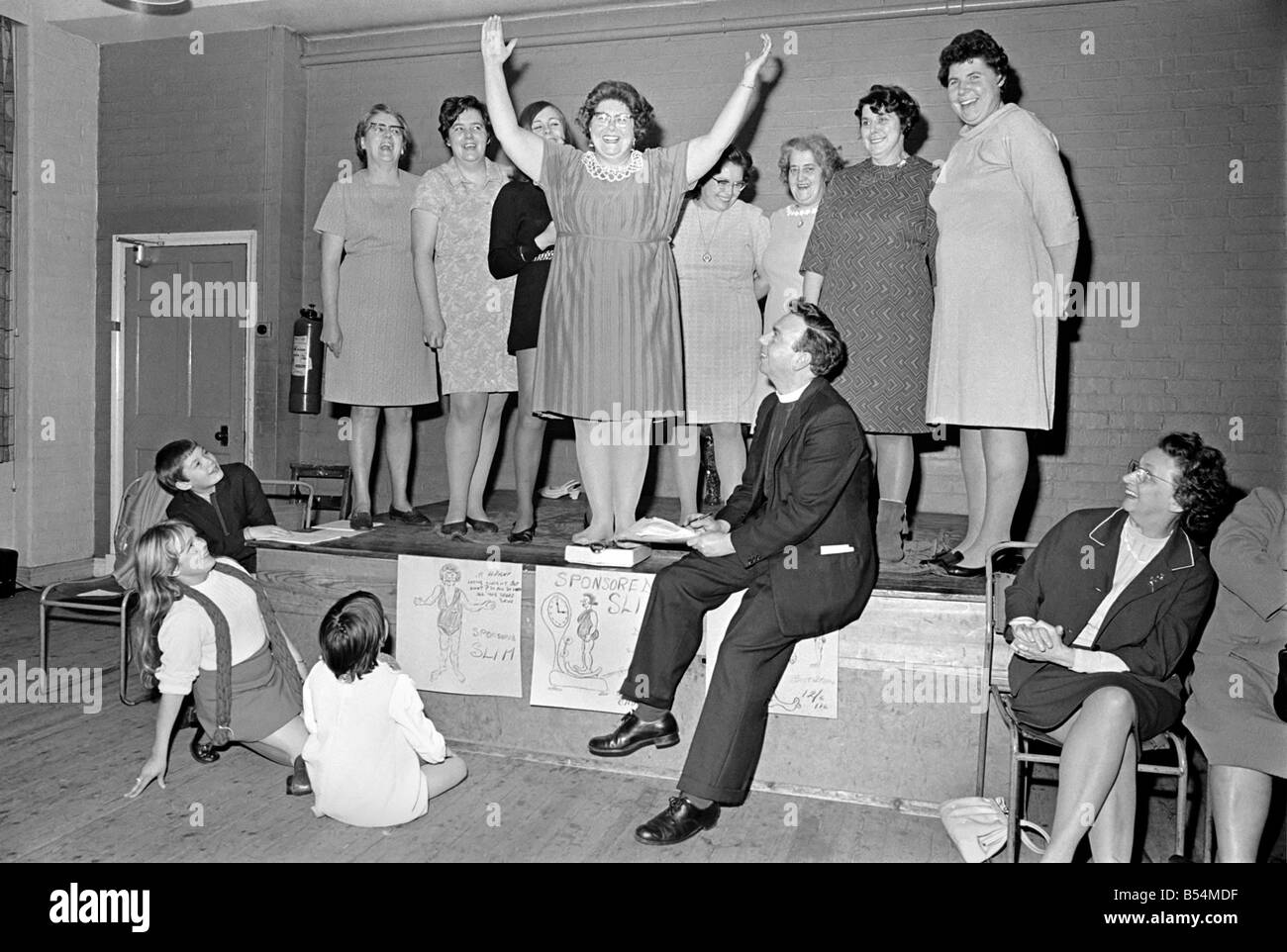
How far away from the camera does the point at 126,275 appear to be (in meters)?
6.89

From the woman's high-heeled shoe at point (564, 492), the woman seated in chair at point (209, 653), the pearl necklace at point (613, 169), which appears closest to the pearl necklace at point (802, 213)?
the pearl necklace at point (613, 169)

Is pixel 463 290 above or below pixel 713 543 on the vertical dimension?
above

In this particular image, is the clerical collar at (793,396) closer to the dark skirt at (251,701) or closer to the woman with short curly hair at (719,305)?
the woman with short curly hair at (719,305)

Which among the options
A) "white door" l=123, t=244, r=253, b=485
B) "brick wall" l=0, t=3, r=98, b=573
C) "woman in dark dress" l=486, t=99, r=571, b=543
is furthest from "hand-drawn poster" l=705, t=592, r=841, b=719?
"brick wall" l=0, t=3, r=98, b=573

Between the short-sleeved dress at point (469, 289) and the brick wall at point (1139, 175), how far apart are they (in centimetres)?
220

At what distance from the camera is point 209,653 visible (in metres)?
3.46

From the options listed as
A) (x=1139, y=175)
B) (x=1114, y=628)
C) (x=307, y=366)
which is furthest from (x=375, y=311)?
(x=1139, y=175)

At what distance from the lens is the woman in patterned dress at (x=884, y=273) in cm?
367

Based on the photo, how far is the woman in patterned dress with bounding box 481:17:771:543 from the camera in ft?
11.8

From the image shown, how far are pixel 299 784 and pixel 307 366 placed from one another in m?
3.11

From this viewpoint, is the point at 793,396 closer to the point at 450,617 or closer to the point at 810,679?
the point at 810,679

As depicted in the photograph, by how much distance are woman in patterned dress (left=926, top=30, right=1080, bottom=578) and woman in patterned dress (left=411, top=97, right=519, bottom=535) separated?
1808 millimetres

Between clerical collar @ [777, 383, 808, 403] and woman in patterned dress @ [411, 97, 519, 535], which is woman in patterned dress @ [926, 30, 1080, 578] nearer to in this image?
clerical collar @ [777, 383, 808, 403]
